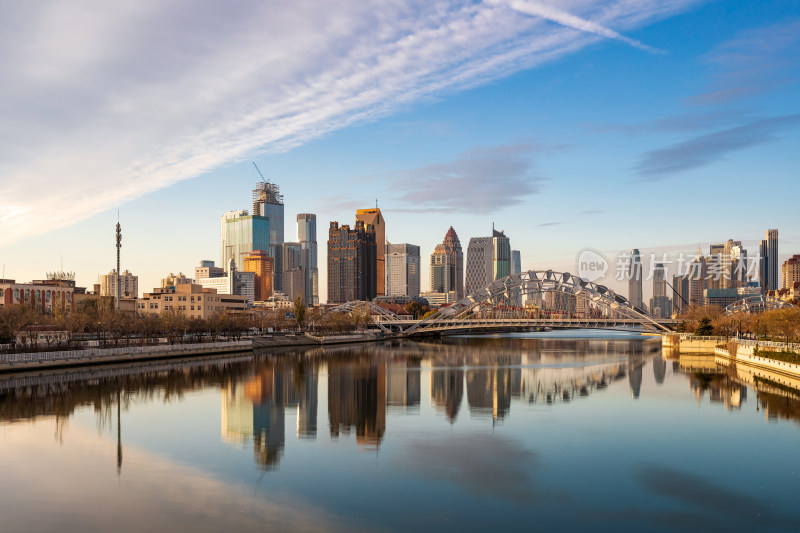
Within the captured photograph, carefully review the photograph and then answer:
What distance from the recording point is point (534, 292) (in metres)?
126

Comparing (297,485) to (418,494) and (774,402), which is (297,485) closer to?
(418,494)

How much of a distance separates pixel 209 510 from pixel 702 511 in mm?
12105

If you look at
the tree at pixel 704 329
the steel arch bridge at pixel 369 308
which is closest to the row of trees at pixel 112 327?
the steel arch bridge at pixel 369 308

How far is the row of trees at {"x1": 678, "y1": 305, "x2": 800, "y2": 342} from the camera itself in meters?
57.0

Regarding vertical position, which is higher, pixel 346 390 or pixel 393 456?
Answer: pixel 393 456

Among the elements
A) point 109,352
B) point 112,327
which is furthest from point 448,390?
point 112,327

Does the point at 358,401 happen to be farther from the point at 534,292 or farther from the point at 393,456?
the point at 534,292

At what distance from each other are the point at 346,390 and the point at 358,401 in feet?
16.8

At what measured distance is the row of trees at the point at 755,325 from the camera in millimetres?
57031

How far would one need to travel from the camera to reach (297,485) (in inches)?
755

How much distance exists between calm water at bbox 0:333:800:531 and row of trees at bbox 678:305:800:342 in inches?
666

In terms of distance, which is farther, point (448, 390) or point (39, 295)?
point (39, 295)

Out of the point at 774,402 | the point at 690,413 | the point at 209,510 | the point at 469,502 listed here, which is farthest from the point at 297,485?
the point at 774,402

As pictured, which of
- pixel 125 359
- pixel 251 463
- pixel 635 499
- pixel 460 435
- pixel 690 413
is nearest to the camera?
pixel 635 499
